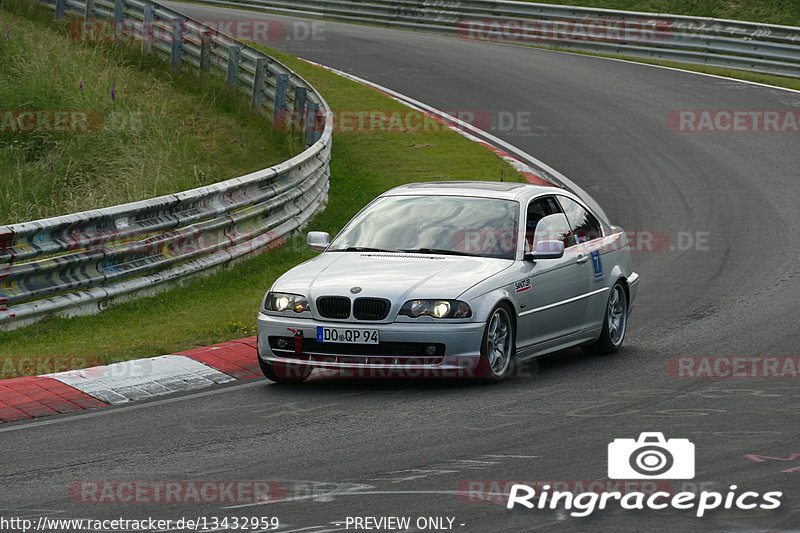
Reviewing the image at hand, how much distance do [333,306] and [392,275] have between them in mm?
515

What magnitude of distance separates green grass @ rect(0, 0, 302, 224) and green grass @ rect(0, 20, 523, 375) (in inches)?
63.8

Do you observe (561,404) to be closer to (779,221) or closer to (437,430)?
(437,430)

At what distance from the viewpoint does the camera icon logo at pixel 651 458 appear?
6426 millimetres

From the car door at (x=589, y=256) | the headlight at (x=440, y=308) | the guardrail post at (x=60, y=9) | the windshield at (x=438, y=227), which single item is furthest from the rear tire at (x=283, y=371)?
the guardrail post at (x=60, y=9)

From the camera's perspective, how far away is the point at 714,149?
21859 mm

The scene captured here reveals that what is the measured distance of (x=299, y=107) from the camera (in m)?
19.6

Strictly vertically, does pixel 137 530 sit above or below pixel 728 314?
above

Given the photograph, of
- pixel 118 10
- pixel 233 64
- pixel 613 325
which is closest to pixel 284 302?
pixel 613 325

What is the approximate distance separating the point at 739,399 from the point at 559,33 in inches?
959

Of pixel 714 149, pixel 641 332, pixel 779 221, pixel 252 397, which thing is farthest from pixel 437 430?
pixel 714 149

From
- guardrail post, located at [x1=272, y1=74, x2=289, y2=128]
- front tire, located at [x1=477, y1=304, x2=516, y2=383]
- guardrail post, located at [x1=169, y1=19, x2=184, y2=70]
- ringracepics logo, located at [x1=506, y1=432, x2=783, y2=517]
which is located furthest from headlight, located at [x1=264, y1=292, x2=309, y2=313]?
guardrail post, located at [x1=169, y1=19, x2=184, y2=70]

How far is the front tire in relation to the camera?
8.89 meters

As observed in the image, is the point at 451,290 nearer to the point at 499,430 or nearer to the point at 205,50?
the point at 499,430

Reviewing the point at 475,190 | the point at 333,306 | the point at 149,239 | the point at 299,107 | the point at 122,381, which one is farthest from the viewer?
the point at 299,107
